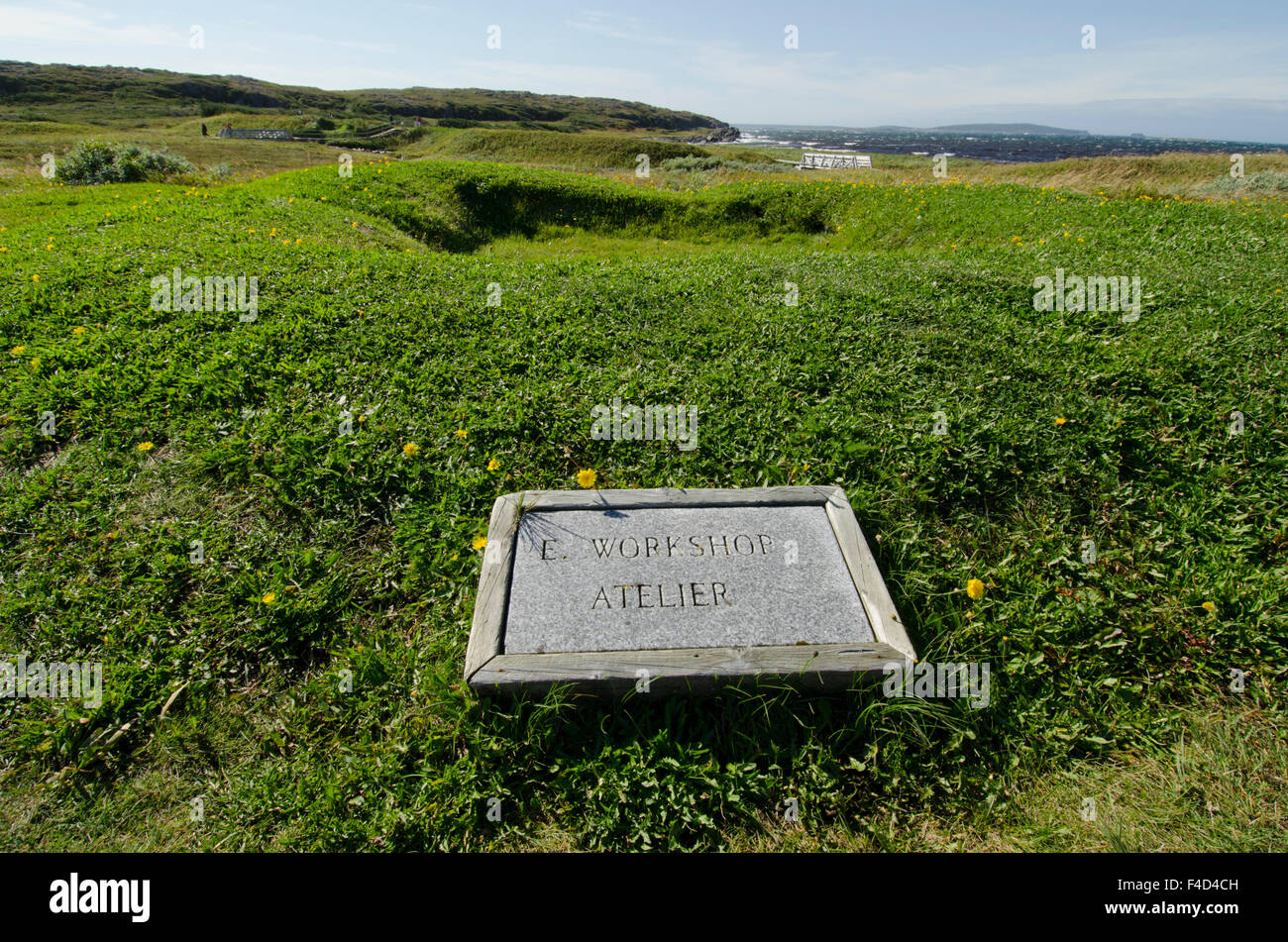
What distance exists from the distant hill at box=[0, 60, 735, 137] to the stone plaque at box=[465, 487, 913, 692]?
89837mm

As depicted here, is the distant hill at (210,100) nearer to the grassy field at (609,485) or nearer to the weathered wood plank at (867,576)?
the grassy field at (609,485)

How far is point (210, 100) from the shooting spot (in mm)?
85750

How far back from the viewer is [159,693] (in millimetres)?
2814

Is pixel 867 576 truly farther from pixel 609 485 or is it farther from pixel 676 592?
pixel 609 485

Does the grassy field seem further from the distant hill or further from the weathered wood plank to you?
the distant hill

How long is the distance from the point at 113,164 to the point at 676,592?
19217mm

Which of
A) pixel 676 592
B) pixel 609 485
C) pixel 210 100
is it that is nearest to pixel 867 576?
pixel 676 592

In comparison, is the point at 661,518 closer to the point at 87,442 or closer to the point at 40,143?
the point at 87,442

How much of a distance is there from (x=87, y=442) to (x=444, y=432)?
2724 millimetres

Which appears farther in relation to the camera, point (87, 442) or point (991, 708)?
point (87, 442)

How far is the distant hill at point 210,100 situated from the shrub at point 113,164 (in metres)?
70.6

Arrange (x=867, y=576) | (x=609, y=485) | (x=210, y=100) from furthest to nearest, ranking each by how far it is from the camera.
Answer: (x=210, y=100)
(x=609, y=485)
(x=867, y=576)
